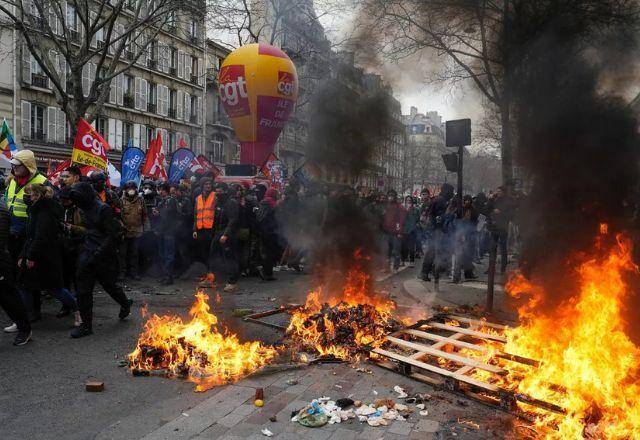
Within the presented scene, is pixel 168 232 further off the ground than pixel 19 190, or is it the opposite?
pixel 19 190

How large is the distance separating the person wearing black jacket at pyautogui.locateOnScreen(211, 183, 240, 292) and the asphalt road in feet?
5.31

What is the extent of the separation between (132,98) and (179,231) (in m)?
26.2

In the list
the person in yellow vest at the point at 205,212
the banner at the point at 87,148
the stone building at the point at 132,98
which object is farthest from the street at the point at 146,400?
the stone building at the point at 132,98

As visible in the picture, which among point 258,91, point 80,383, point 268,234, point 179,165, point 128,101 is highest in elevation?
point 128,101

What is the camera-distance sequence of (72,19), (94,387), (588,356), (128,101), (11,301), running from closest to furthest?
(588,356)
(94,387)
(11,301)
(72,19)
(128,101)

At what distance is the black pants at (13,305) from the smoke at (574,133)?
5.28 meters

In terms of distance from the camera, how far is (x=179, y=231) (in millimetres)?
9406

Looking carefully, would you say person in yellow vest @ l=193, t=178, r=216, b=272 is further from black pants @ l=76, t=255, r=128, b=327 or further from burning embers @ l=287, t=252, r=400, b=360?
burning embers @ l=287, t=252, r=400, b=360

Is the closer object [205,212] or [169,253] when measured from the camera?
[205,212]

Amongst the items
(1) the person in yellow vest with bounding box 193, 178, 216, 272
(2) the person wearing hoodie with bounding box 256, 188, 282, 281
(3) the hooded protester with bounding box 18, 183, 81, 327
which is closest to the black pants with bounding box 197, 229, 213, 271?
(1) the person in yellow vest with bounding box 193, 178, 216, 272

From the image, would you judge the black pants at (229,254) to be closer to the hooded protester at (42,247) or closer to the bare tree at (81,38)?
the hooded protester at (42,247)

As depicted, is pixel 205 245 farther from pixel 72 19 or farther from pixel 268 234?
pixel 72 19

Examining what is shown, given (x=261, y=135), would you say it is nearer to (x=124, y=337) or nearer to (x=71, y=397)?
(x=124, y=337)

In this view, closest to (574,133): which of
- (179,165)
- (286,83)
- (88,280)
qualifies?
(88,280)
